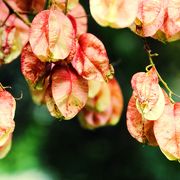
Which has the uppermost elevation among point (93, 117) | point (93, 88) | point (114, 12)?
point (114, 12)

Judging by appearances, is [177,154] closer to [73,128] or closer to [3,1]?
[3,1]

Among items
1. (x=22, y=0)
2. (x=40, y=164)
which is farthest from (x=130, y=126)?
(x=40, y=164)

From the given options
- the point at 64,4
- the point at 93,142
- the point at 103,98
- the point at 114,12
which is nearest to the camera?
the point at 114,12

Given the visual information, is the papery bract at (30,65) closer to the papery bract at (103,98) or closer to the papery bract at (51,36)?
the papery bract at (51,36)

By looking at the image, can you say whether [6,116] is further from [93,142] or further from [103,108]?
[93,142]

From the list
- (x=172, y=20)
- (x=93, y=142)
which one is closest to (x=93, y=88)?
(x=172, y=20)

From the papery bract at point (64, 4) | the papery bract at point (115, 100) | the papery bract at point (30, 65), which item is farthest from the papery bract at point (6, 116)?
the papery bract at point (115, 100)

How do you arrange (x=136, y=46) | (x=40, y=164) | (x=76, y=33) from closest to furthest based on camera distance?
(x=76, y=33)
(x=136, y=46)
(x=40, y=164)

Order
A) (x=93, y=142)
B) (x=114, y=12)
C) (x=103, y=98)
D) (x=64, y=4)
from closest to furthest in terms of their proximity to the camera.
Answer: (x=114, y=12), (x=64, y=4), (x=103, y=98), (x=93, y=142)
